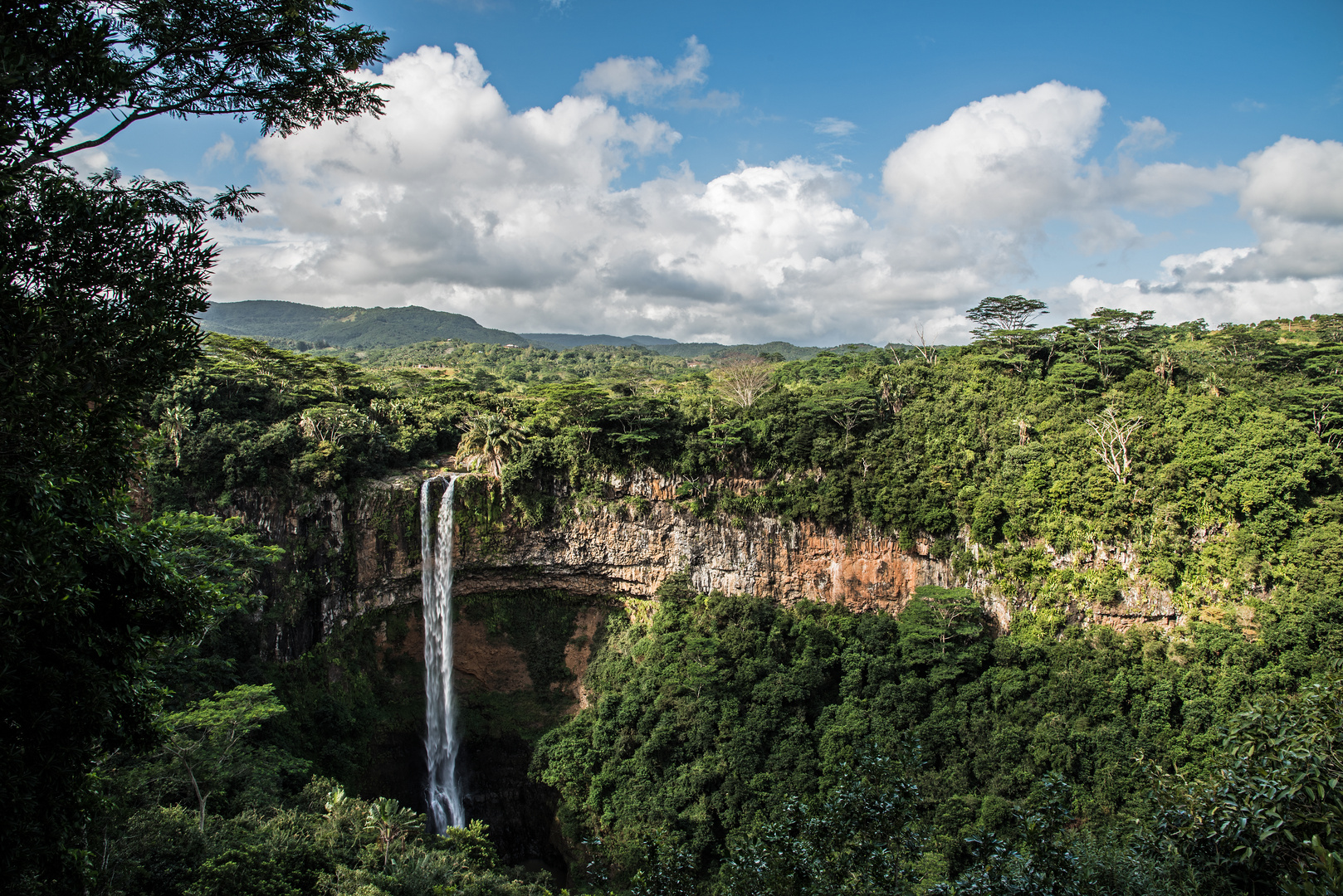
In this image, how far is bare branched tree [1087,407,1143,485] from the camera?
21.5m

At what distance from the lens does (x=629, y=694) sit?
2497 centimetres

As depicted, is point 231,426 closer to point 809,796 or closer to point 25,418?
point 25,418

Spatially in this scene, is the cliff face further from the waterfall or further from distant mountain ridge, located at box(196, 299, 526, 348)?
distant mountain ridge, located at box(196, 299, 526, 348)

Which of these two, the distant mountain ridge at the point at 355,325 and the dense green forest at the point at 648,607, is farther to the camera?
the distant mountain ridge at the point at 355,325

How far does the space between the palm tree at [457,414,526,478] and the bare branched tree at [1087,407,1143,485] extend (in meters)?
22.1

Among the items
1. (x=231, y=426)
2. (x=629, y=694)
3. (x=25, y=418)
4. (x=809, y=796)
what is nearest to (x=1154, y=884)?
(x=25, y=418)

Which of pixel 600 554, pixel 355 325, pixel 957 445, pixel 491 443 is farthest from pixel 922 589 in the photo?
pixel 355 325

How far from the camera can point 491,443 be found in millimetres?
27234

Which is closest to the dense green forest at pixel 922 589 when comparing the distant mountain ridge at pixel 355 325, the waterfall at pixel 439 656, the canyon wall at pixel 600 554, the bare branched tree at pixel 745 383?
the canyon wall at pixel 600 554

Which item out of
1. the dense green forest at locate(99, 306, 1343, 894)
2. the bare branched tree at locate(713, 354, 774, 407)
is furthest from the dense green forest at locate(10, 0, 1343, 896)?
the bare branched tree at locate(713, 354, 774, 407)

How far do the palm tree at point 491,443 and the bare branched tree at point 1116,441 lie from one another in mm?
22136

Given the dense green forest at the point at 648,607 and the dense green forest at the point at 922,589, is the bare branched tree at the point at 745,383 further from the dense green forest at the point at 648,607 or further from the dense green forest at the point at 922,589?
the dense green forest at the point at 922,589

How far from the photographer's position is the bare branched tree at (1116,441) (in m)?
21.5

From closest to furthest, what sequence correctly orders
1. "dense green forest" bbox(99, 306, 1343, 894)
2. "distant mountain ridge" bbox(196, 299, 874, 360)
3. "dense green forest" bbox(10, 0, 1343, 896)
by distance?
"dense green forest" bbox(10, 0, 1343, 896) < "dense green forest" bbox(99, 306, 1343, 894) < "distant mountain ridge" bbox(196, 299, 874, 360)
